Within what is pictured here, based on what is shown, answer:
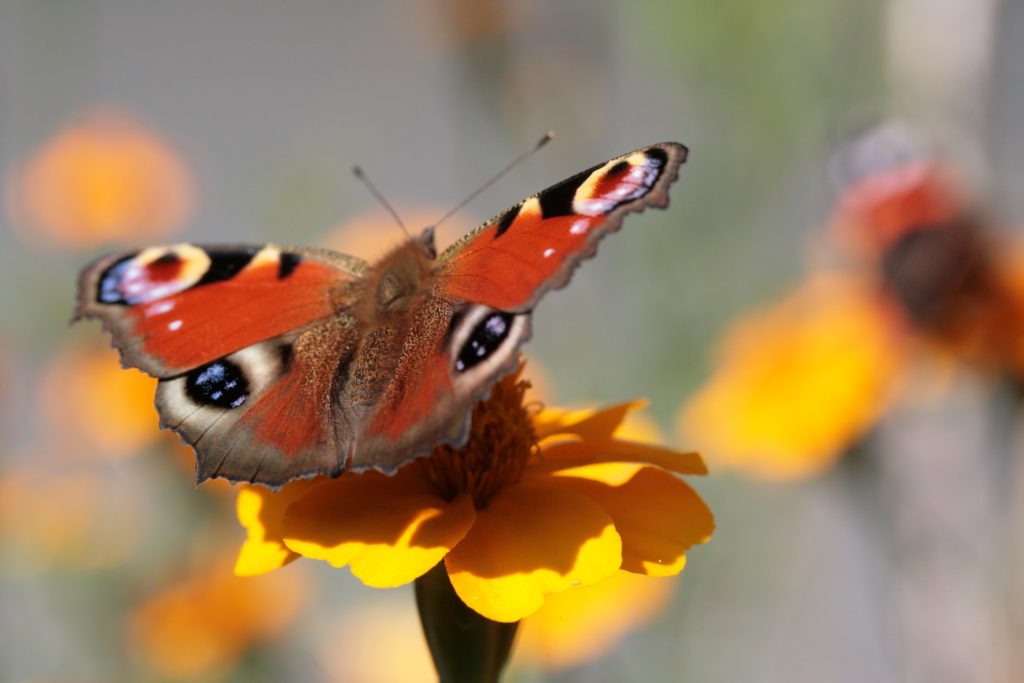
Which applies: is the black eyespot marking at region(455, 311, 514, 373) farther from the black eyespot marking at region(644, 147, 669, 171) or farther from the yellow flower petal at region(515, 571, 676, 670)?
the yellow flower petal at region(515, 571, 676, 670)

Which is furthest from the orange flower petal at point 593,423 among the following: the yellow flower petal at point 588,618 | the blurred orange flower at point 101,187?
the blurred orange flower at point 101,187

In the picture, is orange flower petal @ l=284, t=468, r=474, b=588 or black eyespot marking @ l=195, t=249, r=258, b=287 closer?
orange flower petal @ l=284, t=468, r=474, b=588

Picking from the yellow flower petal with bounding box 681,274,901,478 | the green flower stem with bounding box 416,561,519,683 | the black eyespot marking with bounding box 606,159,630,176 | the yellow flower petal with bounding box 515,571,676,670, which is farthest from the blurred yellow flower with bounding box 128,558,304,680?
the black eyespot marking with bounding box 606,159,630,176

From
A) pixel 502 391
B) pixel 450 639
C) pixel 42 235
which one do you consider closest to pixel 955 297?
pixel 502 391

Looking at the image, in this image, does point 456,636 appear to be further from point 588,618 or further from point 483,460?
point 588,618

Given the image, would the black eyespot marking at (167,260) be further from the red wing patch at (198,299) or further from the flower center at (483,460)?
the flower center at (483,460)

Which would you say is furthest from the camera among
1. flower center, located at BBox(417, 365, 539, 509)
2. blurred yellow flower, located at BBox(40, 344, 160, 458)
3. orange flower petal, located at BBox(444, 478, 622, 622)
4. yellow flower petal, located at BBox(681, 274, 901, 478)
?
blurred yellow flower, located at BBox(40, 344, 160, 458)
